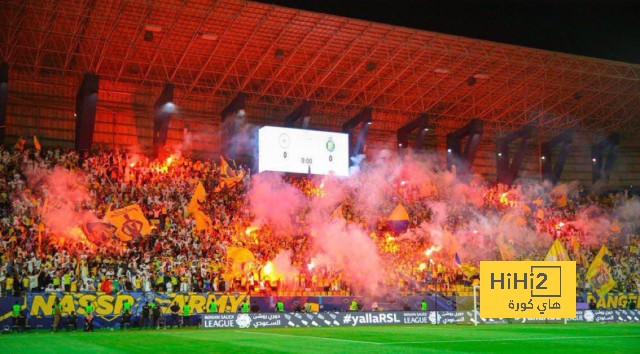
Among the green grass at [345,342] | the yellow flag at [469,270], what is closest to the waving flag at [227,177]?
the yellow flag at [469,270]

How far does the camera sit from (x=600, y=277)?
4284 centimetres

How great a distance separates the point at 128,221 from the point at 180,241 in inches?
120

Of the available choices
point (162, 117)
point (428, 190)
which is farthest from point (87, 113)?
point (428, 190)

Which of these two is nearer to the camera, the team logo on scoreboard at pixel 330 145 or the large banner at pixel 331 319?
the large banner at pixel 331 319

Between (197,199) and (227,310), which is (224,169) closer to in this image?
(197,199)

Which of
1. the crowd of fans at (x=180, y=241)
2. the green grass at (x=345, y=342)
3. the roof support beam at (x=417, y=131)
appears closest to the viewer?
the green grass at (x=345, y=342)

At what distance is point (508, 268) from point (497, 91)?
102 feet

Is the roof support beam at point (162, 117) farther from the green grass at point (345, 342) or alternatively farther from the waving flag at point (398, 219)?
the green grass at point (345, 342)

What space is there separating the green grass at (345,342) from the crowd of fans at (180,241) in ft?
29.3

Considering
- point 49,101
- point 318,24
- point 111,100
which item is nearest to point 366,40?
point 318,24

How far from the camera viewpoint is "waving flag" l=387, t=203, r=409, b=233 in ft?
150

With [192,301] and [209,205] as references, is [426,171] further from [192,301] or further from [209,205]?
[192,301]

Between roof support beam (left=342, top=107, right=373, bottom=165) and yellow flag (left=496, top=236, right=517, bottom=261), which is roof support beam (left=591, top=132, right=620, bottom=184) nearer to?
yellow flag (left=496, top=236, right=517, bottom=261)

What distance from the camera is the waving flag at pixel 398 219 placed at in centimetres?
4566
